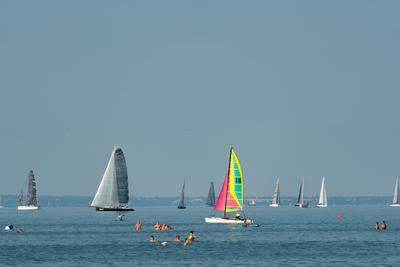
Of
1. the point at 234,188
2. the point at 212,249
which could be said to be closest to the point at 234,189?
the point at 234,188

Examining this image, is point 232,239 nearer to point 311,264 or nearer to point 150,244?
point 150,244

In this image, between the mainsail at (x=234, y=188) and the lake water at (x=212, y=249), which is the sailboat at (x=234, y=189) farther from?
the lake water at (x=212, y=249)

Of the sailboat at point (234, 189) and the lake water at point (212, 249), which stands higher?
the sailboat at point (234, 189)

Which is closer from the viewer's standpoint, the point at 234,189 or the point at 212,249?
the point at 212,249

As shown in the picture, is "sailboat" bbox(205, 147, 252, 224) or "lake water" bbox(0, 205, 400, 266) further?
"sailboat" bbox(205, 147, 252, 224)

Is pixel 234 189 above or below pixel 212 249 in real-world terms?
above

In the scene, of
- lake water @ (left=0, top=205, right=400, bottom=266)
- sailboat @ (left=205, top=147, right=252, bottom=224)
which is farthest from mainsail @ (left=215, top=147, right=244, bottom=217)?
lake water @ (left=0, top=205, right=400, bottom=266)

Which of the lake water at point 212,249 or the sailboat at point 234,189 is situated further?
the sailboat at point 234,189

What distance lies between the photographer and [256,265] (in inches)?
3706

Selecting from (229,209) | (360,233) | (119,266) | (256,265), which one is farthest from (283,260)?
(229,209)

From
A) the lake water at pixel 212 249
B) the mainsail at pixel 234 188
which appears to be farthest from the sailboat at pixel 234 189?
the lake water at pixel 212 249

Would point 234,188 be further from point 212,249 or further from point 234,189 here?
point 212,249

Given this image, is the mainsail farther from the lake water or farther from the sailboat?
the lake water

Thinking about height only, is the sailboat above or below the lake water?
above
